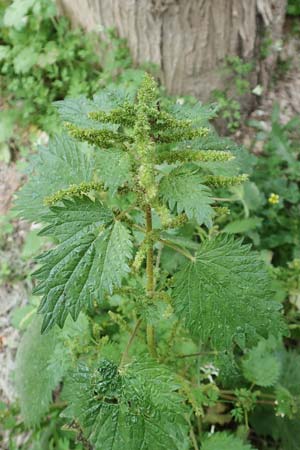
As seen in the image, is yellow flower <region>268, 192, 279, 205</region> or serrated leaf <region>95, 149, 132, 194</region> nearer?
serrated leaf <region>95, 149, 132, 194</region>

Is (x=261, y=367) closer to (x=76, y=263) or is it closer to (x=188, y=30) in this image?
(x=76, y=263)

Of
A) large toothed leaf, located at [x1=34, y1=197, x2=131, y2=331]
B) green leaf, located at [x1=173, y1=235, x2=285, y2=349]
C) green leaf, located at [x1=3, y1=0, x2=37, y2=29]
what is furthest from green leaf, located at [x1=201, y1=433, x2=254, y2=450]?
green leaf, located at [x1=3, y1=0, x2=37, y2=29]

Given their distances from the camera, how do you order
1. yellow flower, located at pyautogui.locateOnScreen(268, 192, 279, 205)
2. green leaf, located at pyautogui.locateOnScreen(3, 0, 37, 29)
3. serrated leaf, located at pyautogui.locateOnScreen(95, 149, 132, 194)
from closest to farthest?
serrated leaf, located at pyautogui.locateOnScreen(95, 149, 132, 194) → yellow flower, located at pyautogui.locateOnScreen(268, 192, 279, 205) → green leaf, located at pyautogui.locateOnScreen(3, 0, 37, 29)

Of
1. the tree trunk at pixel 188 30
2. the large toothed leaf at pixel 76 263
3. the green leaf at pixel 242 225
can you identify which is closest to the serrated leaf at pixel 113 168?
the large toothed leaf at pixel 76 263

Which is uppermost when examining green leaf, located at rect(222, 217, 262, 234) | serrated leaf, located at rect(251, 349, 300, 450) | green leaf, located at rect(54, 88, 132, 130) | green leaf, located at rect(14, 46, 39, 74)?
green leaf, located at rect(54, 88, 132, 130)

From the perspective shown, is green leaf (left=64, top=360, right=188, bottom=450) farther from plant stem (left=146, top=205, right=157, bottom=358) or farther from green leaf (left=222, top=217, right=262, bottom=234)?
green leaf (left=222, top=217, right=262, bottom=234)

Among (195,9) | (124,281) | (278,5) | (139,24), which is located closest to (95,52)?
(139,24)

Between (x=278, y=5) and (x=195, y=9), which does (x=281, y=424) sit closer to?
(x=195, y=9)
